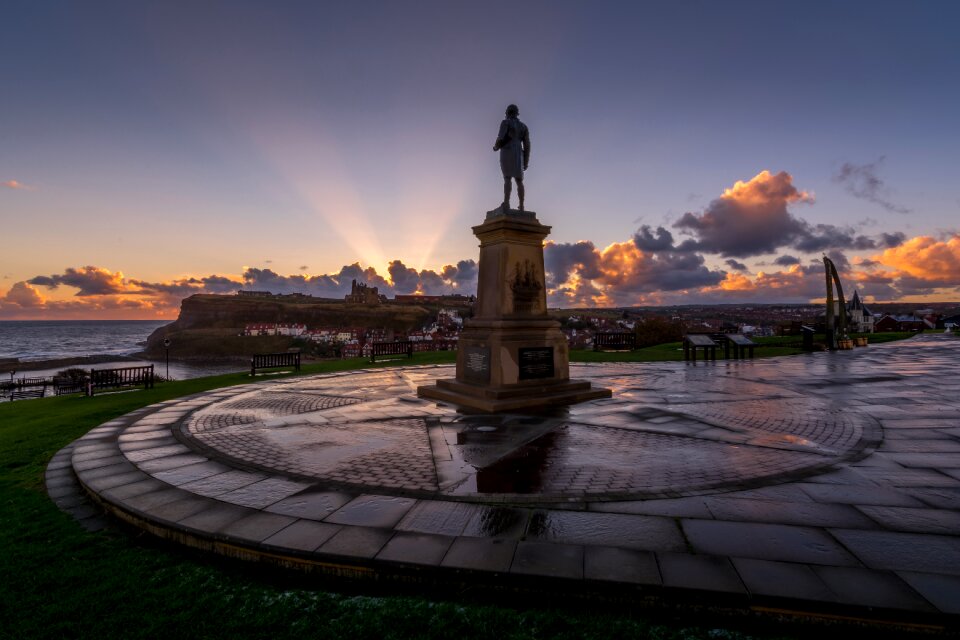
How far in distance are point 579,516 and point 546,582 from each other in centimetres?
110

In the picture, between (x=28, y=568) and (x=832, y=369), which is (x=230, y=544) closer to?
(x=28, y=568)

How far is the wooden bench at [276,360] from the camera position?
1929 centimetres

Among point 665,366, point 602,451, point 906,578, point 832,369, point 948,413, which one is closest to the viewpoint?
point 906,578

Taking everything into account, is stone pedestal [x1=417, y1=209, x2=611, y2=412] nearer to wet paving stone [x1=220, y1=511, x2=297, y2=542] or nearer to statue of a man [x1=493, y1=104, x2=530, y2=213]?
statue of a man [x1=493, y1=104, x2=530, y2=213]

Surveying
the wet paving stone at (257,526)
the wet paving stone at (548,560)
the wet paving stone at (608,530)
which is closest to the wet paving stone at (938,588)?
the wet paving stone at (608,530)

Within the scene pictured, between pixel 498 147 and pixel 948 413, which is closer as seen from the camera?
pixel 948 413

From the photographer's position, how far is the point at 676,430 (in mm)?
6844

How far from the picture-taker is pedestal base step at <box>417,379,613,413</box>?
9000 millimetres

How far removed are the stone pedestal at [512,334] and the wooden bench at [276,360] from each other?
1120cm

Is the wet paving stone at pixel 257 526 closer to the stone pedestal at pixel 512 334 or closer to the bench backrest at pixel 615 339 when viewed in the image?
the stone pedestal at pixel 512 334

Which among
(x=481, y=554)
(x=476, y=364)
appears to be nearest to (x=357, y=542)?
(x=481, y=554)

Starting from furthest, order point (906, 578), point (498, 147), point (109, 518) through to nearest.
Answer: point (498, 147), point (109, 518), point (906, 578)

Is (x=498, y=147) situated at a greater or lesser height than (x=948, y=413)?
greater

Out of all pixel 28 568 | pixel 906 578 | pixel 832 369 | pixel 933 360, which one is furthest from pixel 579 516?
pixel 933 360
